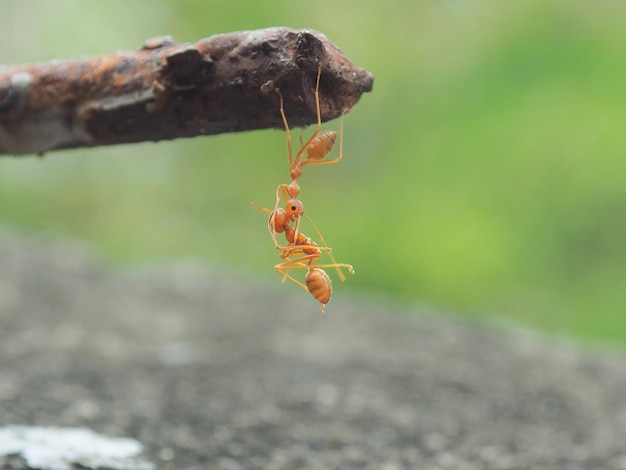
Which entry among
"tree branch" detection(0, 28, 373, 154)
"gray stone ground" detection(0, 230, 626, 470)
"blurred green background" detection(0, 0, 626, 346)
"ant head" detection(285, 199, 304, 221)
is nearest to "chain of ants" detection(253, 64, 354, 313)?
"ant head" detection(285, 199, 304, 221)

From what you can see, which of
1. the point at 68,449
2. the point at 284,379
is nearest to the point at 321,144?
the point at 68,449

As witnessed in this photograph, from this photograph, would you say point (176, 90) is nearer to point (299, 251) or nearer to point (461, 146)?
point (299, 251)

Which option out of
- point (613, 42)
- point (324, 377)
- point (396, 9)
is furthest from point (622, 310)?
point (324, 377)

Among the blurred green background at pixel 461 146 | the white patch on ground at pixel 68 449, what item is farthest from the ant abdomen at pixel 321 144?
the blurred green background at pixel 461 146

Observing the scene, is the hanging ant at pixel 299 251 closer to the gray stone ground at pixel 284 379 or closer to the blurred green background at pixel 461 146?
the gray stone ground at pixel 284 379

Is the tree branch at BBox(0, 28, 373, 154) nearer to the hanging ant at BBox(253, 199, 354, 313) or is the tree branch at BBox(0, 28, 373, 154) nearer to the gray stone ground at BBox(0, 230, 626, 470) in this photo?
the hanging ant at BBox(253, 199, 354, 313)
